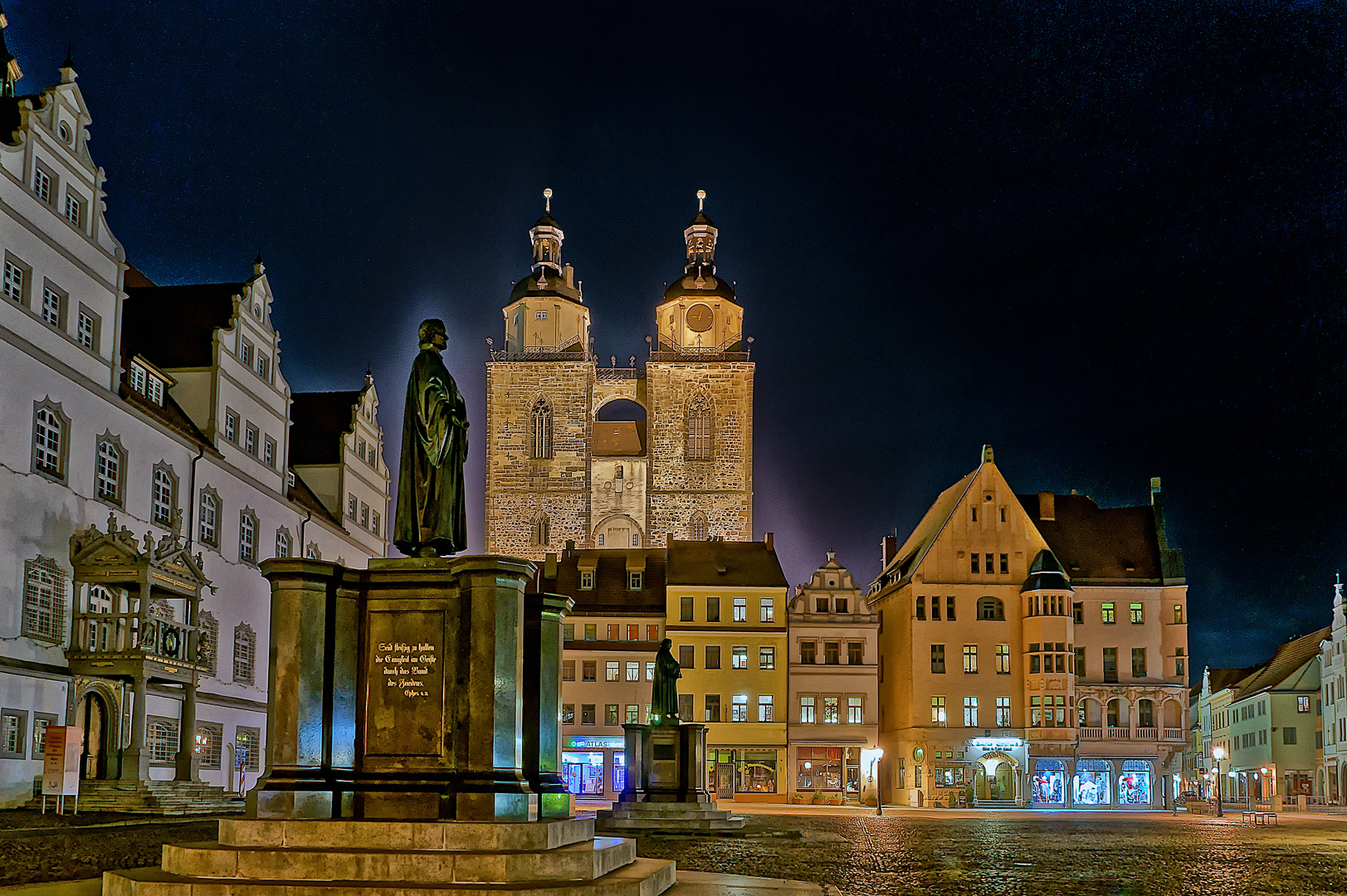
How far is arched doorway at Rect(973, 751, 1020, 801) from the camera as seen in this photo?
6619 centimetres

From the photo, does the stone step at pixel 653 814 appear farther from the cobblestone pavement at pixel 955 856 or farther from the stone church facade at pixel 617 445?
the stone church facade at pixel 617 445

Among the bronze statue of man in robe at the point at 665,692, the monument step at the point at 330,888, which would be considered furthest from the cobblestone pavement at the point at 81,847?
the bronze statue of man in robe at the point at 665,692

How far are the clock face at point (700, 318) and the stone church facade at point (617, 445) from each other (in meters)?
0.06

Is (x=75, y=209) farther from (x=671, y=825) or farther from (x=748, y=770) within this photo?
(x=748, y=770)

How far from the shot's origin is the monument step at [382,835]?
1298cm

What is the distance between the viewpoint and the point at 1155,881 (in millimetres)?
19875

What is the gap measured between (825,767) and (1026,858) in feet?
137

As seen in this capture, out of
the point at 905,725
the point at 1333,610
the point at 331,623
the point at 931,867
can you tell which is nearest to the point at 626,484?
the point at 905,725

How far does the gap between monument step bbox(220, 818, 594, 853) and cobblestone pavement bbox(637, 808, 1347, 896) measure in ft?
16.5

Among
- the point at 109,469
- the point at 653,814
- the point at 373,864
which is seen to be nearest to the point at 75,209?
the point at 109,469

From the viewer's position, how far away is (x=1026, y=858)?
81.9ft

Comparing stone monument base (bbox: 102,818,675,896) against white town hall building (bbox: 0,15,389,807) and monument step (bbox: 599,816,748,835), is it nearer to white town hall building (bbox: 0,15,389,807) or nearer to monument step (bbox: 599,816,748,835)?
monument step (bbox: 599,816,748,835)

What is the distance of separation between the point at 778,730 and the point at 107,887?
54.4m

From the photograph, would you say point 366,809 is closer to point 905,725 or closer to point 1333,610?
point 905,725
